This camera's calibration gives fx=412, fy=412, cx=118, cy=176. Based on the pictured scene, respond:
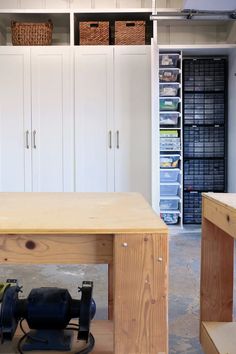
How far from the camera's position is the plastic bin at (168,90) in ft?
15.4

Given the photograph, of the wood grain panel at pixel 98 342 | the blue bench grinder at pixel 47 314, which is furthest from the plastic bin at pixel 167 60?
the blue bench grinder at pixel 47 314

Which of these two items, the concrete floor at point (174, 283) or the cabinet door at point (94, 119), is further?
the cabinet door at point (94, 119)

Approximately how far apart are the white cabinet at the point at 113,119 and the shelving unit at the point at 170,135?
8.1 inches

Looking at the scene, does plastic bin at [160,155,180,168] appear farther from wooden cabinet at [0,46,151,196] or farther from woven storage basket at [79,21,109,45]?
woven storage basket at [79,21,109,45]

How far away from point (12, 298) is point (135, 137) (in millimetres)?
3339

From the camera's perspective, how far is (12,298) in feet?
4.83

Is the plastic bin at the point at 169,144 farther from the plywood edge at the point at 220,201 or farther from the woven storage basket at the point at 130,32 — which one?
the plywood edge at the point at 220,201

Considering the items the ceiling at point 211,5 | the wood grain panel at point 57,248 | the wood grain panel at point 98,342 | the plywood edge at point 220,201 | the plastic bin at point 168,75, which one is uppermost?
the ceiling at point 211,5

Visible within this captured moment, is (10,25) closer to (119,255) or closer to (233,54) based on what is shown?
(233,54)

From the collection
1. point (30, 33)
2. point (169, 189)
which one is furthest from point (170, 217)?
point (30, 33)

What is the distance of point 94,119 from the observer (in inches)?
182

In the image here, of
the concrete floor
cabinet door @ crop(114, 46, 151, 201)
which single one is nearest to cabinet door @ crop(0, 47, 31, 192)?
cabinet door @ crop(114, 46, 151, 201)

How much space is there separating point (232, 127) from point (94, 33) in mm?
1897

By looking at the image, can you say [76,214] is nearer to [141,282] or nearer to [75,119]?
[141,282]
